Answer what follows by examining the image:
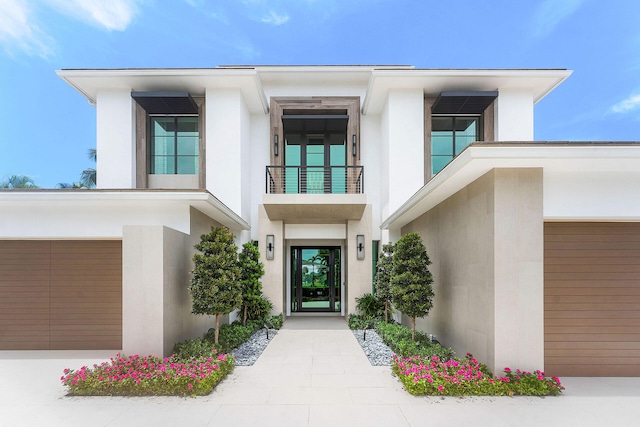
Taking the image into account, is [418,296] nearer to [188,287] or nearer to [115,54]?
[188,287]

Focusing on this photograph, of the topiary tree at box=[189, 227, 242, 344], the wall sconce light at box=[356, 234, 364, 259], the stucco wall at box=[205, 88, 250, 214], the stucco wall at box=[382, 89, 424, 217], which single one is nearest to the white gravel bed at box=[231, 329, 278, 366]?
the topiary tree at box=[189, 227, 242, 344]

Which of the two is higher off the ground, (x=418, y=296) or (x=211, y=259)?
(x=211, y=259)

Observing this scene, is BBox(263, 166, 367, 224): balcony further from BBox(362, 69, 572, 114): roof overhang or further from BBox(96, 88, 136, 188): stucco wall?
BBox(96, 88, 136, 188): stucco wall

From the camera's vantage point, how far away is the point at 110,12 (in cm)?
1427

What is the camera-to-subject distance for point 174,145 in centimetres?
1286

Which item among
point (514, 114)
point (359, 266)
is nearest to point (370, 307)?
point (359, 266)

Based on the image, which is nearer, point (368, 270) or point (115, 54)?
point (368, 270)

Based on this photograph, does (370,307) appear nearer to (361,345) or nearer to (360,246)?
(360,246)

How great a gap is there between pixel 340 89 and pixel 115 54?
55175mm

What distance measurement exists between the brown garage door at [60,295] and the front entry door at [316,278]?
7105 mm

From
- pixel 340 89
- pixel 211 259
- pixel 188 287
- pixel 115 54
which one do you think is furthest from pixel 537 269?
pixel 115 54

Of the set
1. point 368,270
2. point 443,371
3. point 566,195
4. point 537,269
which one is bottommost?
point 443,371

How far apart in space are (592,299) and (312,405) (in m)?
5.28

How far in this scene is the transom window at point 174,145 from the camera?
12.7m
